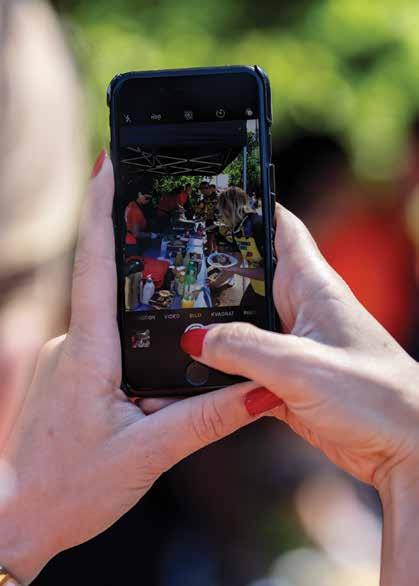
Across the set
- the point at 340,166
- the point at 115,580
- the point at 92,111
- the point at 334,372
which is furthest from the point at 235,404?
the point at 340,166

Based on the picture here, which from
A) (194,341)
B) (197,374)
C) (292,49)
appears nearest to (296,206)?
(292,49)

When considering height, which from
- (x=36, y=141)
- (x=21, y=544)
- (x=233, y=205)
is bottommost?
(x=21, y=544)

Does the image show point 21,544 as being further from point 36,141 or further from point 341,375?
point 36,141

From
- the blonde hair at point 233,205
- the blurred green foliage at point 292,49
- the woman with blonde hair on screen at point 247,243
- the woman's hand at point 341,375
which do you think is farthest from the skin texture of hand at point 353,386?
the blurred green foliage at point 292,49

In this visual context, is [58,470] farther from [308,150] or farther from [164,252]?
[308,150]

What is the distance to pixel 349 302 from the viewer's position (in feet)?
5.37

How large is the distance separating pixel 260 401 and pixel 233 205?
461 millimetres

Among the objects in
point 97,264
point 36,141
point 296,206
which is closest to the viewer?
point 97,264

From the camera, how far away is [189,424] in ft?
5.52

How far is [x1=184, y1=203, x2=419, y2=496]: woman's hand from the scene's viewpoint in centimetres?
149

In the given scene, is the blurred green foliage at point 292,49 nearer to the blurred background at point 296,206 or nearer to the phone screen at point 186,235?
the blurred background at point 296,206

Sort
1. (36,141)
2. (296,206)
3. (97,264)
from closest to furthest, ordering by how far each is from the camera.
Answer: (97,264), (36,141), (296,206)

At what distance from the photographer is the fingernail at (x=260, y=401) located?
163 cm

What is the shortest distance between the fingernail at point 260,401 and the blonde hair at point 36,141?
852 mm
